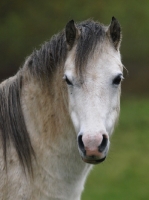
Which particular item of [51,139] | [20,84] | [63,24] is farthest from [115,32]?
[63,24]

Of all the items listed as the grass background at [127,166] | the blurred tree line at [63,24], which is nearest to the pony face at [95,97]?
the grass background at [127,166]

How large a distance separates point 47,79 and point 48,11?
17961mm

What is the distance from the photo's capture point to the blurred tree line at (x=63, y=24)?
75.0 ft

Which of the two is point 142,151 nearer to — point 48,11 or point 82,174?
point 48,11

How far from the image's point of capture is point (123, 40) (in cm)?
2422

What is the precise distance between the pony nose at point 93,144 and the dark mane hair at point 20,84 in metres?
0.88

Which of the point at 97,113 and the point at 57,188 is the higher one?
the point at 97,113

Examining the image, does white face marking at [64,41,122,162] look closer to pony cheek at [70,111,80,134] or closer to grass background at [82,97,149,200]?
pony cheek at [70,111,80,134]

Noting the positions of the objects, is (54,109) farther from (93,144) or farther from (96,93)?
(93,144)

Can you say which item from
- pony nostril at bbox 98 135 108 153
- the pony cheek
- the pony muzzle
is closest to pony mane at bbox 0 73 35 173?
the pony cheek

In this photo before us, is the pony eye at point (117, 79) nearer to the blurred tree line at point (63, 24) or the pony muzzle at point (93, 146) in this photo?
the pony muzzle at point (93, 146)

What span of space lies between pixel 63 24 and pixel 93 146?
1930cm

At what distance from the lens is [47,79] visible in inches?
241

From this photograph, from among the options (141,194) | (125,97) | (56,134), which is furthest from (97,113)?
(125,97)
